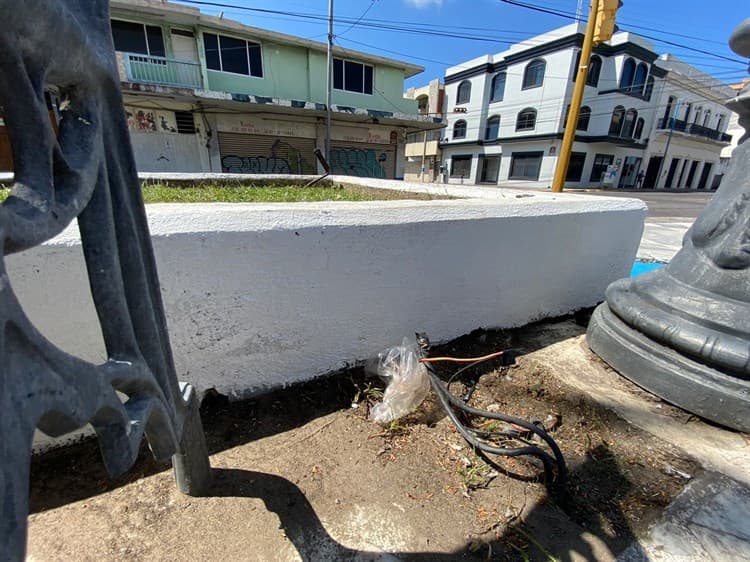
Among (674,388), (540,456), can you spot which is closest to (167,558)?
(540,456)

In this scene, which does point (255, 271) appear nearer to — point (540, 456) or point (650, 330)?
point (540, 456)

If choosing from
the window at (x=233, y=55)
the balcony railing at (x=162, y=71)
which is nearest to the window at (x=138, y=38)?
the balcony railing at (x=162, y=71)

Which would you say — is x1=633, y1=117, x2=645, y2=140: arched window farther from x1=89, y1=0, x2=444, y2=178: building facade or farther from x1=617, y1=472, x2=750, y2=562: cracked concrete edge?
x1=617, y1=472, x2=750, y2=562: cracked concrete edge

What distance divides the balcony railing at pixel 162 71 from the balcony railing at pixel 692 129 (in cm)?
3135

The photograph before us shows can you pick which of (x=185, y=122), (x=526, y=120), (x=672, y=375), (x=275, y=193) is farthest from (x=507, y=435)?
(x=526, y=120)

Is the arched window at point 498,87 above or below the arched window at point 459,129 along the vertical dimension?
above

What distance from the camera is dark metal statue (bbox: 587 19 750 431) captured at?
1945 millimetres

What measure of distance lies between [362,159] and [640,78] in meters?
21.4

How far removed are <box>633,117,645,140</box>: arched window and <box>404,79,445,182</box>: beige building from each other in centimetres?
1403

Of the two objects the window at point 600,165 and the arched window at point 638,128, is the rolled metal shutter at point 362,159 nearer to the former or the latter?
the window at point 600,165

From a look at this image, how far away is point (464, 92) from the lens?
27.8 meters

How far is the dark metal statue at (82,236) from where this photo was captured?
51 centimetres

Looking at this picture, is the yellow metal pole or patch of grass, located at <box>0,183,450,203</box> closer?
patch of grass, located at <box>0,183,450,203</box>

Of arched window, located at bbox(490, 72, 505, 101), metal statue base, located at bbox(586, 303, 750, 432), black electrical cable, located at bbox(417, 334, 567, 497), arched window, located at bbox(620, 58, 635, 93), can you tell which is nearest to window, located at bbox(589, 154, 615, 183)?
arched window, located at bbox(620, 58, 635, 93)
